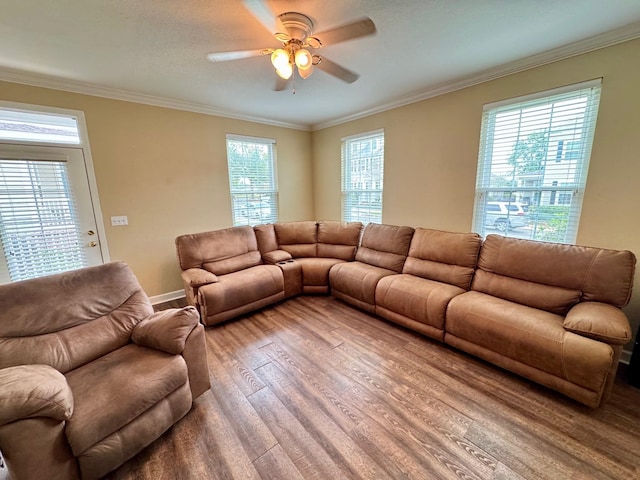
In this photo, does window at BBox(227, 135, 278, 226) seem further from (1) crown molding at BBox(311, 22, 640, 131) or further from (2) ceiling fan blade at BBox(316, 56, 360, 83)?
(2) ceiling fan blade at BBox(316, 56, 360, 83)

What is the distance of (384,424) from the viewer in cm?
165

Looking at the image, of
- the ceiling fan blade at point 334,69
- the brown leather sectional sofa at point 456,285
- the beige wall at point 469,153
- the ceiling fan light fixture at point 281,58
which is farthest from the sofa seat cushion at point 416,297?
the ceiling fan light fixture at point 281,58

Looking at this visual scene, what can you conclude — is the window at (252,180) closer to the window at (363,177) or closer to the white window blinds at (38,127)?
the window at (363,177)

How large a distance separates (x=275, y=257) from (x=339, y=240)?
1.01 metres

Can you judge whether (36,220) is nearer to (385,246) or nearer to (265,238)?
(265,238)

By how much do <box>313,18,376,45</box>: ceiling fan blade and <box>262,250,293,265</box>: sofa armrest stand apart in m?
2.60

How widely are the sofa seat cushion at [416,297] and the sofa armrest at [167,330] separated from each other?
1905 millimetres

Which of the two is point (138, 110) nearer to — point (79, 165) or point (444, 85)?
point (79, 165)

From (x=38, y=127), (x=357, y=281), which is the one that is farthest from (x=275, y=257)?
(x=38, y=127)

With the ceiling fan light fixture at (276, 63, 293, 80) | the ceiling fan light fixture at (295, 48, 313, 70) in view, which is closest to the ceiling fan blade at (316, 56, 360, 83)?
the ceiling fan light fixture at (295, 48, 313, 70)

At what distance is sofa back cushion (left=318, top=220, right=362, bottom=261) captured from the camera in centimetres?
392

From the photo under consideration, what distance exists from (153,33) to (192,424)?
2760 mm

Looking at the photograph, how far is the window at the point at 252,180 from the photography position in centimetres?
411

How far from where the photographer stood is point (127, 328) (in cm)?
185
